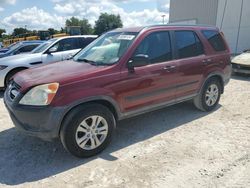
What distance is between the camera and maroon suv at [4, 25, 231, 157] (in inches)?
144

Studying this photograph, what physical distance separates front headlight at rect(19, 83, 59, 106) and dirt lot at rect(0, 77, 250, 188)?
0.90 m

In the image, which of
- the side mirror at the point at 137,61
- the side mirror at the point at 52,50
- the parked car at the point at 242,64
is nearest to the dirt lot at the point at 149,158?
the side mirror at the point at 137,61

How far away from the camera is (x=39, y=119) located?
360 cm

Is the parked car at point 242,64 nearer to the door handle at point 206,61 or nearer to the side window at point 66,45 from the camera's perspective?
the door handle at point 206,61

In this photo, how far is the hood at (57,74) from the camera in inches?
148

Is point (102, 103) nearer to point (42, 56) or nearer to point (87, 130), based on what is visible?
point (87, 130)

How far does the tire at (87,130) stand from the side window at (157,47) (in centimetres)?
121

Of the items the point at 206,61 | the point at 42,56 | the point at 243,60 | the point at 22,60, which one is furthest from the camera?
the point at 243,60

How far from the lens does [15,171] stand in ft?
12.1

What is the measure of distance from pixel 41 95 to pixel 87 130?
2.66 feet

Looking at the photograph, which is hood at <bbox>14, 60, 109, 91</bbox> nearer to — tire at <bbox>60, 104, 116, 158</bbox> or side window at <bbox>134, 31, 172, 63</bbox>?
tire at <bbox>60, 104, 116, 158</bbox>

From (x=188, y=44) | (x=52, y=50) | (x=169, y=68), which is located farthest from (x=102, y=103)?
(x=52, y=50)

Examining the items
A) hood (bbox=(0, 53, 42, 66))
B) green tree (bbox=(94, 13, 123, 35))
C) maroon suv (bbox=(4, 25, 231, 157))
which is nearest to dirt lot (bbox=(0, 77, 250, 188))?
maroon suv (bbox=(4, 25, 231, 157))

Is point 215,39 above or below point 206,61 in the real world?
above
